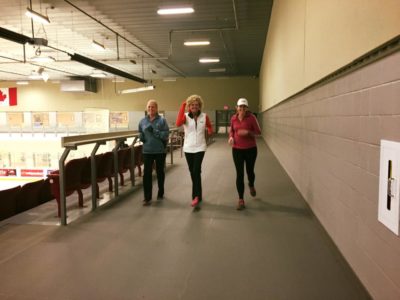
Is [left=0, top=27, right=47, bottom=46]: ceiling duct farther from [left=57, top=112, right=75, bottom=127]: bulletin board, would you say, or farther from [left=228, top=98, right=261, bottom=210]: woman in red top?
[left=57, top=112, right=75, bottom=127]: bulletin board

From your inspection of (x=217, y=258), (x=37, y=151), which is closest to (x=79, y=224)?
(x=217, y=258)

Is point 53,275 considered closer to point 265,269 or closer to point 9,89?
point 265,269

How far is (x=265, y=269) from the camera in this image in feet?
8.02

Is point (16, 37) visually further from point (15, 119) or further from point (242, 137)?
point (15, 119)

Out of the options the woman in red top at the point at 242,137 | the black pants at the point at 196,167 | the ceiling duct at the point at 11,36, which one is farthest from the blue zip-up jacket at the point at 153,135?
the ceiling duct at the point at 11,36


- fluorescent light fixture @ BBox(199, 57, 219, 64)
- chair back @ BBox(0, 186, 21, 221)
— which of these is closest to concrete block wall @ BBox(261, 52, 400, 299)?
chair back @ BBox(0, 186, 21, 221)

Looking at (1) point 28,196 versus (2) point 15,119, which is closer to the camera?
(1) point 28,196

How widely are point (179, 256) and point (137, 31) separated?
8.49 m

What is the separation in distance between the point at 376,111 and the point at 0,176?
15.6 m

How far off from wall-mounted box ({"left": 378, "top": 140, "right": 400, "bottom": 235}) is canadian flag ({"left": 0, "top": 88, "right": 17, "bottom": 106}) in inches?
870

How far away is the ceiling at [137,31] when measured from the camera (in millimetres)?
7625

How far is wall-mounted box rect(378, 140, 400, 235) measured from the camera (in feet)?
5.19

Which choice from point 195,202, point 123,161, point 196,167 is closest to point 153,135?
point 196,167

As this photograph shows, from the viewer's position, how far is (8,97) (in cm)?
2012
